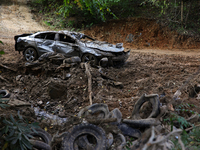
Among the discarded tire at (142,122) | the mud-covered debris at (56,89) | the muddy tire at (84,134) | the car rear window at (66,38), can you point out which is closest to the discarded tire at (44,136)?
the muddy tire at (84,134)

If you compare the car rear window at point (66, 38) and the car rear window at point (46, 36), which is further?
the car rear window at point (46, 36)

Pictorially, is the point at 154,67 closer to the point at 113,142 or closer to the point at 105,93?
the point at 105,93

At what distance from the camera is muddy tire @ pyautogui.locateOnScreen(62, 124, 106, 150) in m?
3.81

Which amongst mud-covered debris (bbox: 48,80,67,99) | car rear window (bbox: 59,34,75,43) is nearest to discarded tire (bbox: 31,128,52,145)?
mud-covered debris (bbox: 48,80,67,99)

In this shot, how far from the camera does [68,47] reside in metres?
8.63

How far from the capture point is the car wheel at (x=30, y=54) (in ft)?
29.6

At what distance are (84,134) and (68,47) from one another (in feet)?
17.6

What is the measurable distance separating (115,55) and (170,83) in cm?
285

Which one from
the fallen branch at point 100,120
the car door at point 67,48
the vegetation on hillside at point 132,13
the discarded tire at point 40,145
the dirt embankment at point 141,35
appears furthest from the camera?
the vegetation on hillside at point 132,13

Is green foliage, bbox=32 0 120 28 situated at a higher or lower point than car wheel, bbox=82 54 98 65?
higher

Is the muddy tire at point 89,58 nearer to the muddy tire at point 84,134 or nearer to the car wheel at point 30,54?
the car wheel at point 30,54

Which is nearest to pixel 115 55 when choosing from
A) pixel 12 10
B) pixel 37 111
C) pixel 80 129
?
pixel 37 111

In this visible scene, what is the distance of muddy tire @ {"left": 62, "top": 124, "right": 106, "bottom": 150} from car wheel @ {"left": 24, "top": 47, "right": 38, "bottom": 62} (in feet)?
19.5

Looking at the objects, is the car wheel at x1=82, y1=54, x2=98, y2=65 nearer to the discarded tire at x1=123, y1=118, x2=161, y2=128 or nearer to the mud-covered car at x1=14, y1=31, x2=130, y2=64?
the mud-covered car at x1=14, y1=31, x2=130, y2=64
